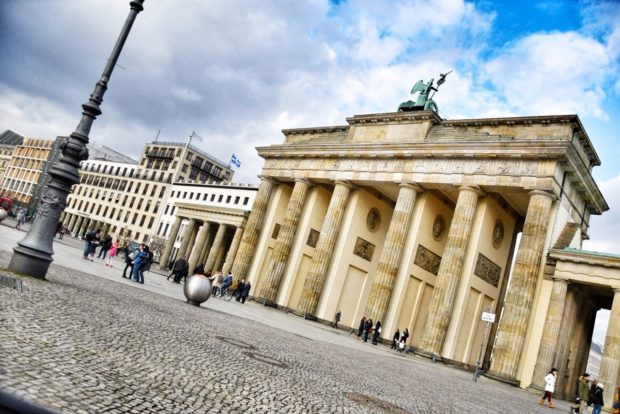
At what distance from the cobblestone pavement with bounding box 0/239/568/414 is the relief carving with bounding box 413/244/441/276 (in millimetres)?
22121

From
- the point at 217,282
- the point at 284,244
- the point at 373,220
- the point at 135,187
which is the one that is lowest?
the point at 217,282

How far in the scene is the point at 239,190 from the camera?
67562 mm

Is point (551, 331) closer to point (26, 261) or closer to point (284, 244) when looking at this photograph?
point (284, 244)

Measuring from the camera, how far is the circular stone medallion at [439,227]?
3444cm

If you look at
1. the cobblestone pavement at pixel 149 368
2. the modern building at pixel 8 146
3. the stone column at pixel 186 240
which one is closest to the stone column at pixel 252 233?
the stone column at pixel 186 240

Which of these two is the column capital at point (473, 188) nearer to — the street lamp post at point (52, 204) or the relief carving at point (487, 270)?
the relief carving at point (487, 270)

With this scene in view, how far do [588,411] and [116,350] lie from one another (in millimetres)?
25066

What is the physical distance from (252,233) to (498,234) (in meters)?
20.3

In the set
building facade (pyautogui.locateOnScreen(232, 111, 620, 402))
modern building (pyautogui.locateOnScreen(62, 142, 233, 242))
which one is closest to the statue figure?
building facade (pyautogui.locateOnScreen(232, 111, 620, 402))

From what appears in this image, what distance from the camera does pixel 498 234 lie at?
31953 mm

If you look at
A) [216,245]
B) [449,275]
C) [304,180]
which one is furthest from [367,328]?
[216,245]

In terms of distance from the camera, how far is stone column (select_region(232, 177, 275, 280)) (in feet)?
133

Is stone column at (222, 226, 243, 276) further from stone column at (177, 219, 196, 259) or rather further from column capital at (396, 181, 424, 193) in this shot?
column capital at (396, 181, 424, 193)

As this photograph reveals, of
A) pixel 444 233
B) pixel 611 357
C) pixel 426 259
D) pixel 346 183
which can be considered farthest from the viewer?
pixel 346 183
